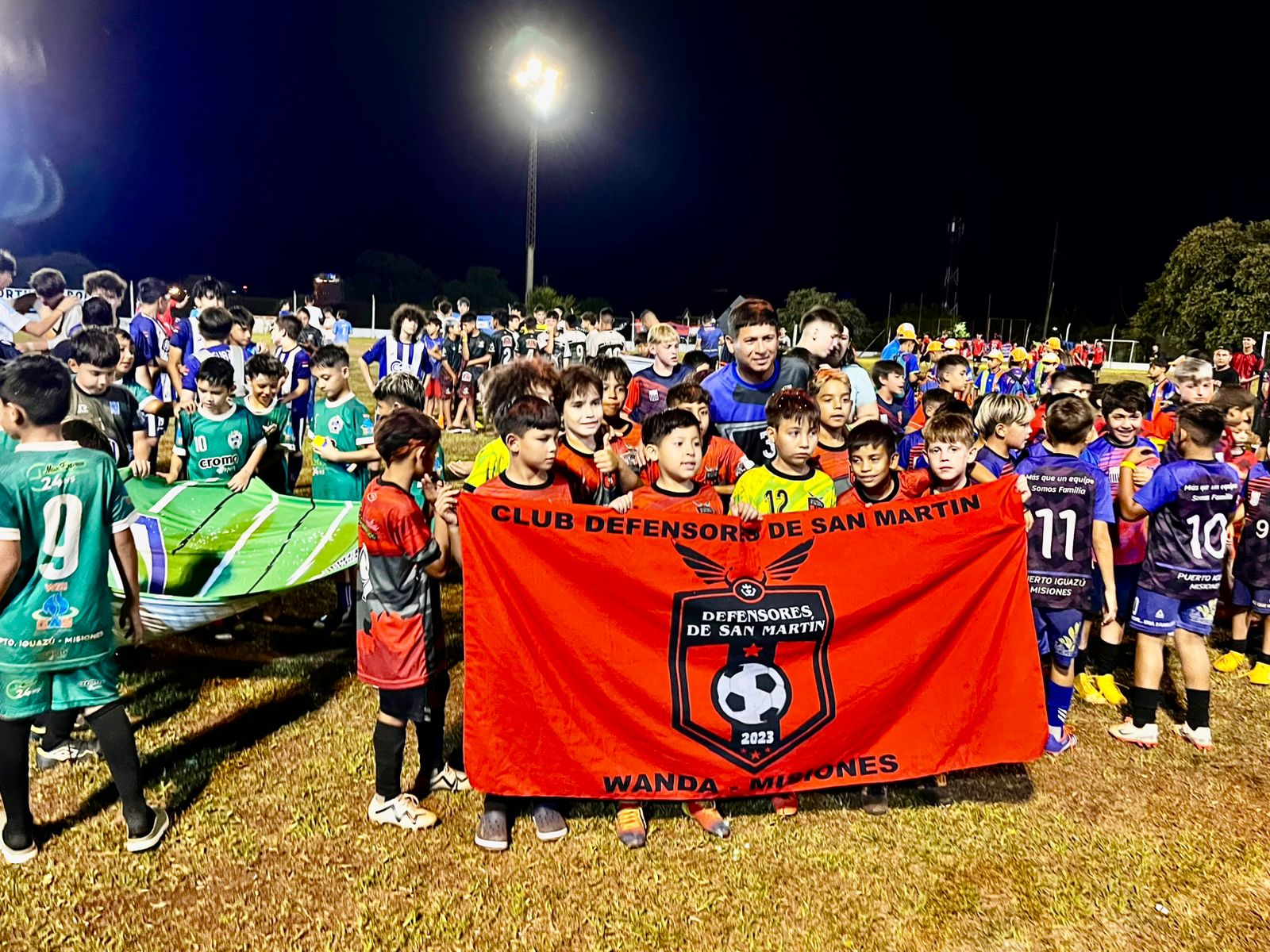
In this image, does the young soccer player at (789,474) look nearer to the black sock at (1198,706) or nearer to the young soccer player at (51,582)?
the black sock at (1198,706)

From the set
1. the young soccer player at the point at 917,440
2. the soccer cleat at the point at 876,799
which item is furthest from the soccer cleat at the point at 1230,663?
the soccer cleat at the point at 876,799

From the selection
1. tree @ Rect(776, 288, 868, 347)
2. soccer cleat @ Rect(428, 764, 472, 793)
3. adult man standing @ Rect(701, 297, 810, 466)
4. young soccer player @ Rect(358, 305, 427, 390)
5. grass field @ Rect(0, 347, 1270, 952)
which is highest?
tree @ Rect(776, 288, 868, 347)

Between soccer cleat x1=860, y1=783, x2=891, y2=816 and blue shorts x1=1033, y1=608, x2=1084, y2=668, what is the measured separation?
123 cm

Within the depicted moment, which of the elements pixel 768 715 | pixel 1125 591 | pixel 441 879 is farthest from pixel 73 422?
pixel 1125 591

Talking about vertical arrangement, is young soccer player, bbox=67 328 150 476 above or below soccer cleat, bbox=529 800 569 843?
above

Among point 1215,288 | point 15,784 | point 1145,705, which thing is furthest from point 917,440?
point 1215,288

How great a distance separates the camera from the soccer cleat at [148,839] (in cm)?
368

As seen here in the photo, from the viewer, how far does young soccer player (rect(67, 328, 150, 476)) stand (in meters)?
5.46

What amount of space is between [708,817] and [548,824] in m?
0.77

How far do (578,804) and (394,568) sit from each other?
157 cm

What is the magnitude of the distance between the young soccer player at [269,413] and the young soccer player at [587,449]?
272cm

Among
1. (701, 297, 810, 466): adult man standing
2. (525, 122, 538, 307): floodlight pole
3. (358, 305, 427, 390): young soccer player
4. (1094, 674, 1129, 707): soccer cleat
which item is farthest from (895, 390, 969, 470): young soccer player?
(525, 122, 538, 307): floodlight pole

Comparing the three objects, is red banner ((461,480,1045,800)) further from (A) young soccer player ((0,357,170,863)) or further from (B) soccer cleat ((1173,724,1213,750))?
(B) soccer cleat ((1173,724,1213,750))

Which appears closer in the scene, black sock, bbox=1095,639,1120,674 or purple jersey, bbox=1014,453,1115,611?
purple jersey, bbox=1014,453,1115,611
